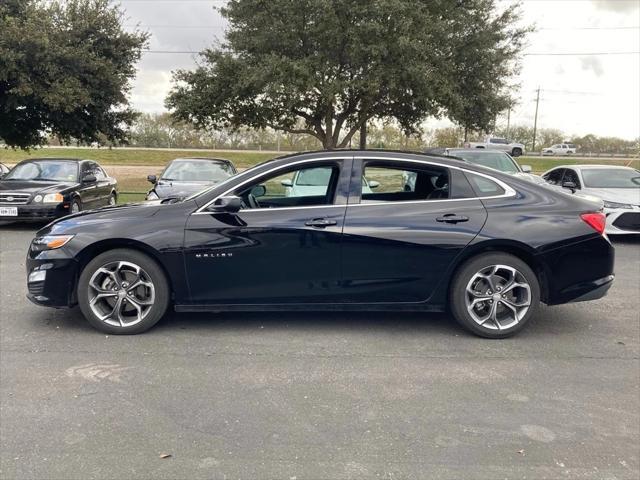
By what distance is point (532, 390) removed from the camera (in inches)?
141

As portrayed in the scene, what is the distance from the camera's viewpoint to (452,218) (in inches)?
177

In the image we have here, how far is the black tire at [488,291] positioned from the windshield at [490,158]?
334 inches

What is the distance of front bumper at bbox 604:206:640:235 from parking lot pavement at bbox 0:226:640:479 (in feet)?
15.8

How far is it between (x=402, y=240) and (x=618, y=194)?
6.98 metres

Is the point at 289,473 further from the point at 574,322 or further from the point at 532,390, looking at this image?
the point at 574,322

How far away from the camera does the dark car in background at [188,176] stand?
38.6 ft

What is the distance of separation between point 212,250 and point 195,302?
0.47 m

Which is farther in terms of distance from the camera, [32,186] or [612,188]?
[32,186]

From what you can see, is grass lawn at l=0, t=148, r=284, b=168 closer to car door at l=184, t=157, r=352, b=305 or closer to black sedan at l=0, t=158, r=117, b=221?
black sedan at l=0, t=158, r=117, b=221

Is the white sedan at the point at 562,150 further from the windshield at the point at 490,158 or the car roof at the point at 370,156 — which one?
the car roof at the point at 370,156

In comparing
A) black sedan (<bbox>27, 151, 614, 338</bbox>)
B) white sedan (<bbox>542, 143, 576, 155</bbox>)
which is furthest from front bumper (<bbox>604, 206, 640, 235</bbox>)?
white sedan (<bbox>542, 143, 576, 155</bbox>)

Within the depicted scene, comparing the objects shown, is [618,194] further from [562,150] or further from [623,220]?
[562,150]

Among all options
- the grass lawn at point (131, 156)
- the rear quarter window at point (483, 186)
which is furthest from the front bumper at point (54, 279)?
the grass lawn at point (131, 156)

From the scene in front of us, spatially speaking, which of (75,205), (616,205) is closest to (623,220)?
(616,205)
